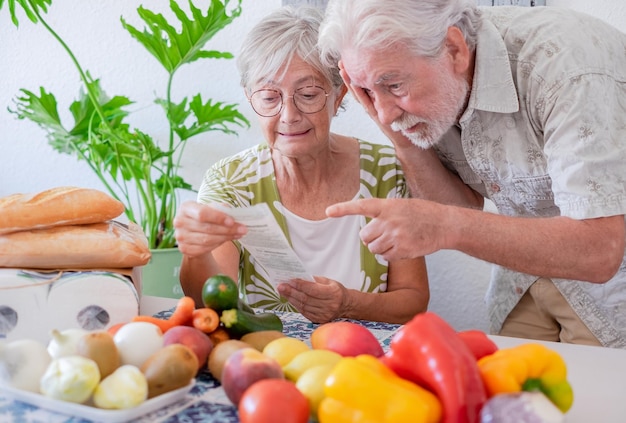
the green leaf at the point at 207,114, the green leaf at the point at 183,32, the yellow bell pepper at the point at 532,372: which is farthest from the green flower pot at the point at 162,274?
the yellow bell pepper at the point at 532,372

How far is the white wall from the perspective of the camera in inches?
104

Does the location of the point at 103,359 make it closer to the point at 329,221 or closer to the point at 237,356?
the point at 237,356

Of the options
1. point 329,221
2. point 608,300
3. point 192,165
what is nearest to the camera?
point 608,300

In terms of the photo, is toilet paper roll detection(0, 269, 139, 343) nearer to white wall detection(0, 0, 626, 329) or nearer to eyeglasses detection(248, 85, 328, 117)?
eyeglasses detection(248, 85, 328, 117)

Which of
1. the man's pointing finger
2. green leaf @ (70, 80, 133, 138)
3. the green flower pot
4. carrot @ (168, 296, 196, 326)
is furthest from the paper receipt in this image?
green leaf @ (70, 80, 133, 138)

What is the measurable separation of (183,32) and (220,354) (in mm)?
1801

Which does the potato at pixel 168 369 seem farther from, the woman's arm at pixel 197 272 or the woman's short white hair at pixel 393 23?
the woman's short white hair at pixel 393 23

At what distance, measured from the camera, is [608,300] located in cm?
164

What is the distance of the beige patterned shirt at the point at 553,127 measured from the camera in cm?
130

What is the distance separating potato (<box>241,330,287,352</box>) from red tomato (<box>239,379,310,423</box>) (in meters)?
0.24

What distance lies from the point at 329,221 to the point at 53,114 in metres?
1.51

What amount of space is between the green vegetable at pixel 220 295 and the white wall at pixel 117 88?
167 centimetres

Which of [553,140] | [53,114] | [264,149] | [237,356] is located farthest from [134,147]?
[237,356]

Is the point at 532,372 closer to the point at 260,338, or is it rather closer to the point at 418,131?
the point at 260,338
